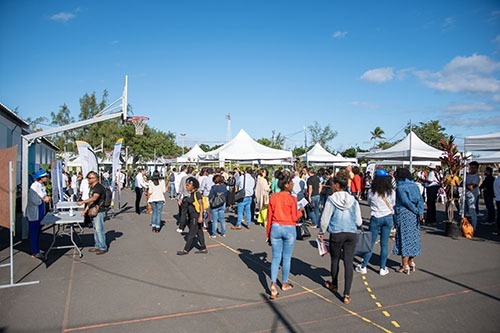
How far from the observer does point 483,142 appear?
1008cm

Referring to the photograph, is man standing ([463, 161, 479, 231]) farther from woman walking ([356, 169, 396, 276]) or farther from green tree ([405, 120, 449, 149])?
green tree ([405, 120, 449, 149])

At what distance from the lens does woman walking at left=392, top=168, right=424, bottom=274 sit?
6117 millimetres

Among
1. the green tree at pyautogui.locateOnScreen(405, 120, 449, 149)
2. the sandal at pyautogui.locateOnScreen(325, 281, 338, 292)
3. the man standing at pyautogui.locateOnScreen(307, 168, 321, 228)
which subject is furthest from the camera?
the green tree at pyautogui.locateOnScreen(405, 120, 449, 149)

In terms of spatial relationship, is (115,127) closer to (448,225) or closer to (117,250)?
(117,250)

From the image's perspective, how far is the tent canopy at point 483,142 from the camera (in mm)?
9859

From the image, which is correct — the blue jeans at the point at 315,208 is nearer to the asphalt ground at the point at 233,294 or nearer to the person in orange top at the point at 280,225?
the asphalt ground at the point at 233,294

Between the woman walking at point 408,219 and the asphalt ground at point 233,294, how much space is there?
1.37ft

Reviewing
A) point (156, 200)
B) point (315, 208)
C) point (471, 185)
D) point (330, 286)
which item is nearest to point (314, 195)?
point (315, 208)

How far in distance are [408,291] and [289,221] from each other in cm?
215

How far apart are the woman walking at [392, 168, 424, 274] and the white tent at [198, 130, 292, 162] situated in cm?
1114

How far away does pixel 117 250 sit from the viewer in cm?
808

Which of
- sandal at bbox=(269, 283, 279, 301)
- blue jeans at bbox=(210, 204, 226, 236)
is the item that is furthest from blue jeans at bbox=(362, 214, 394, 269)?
blue jeans at bbox=(210, 204, 226, 236)

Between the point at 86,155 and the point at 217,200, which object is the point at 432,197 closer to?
the point at 217,200

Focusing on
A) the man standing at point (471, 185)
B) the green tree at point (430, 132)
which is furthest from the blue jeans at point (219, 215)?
the green tree at point (430, 132)
